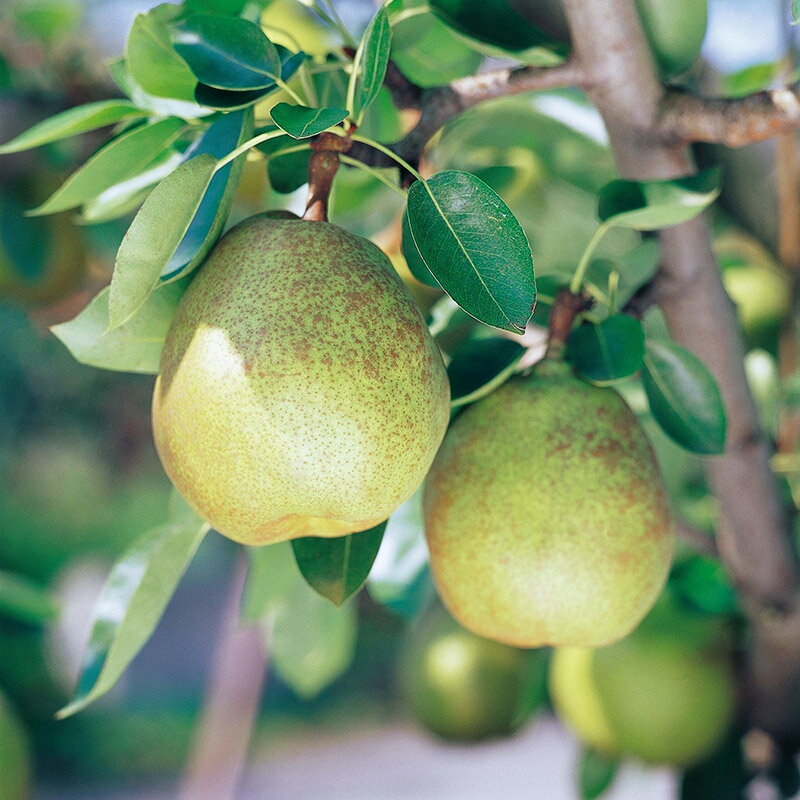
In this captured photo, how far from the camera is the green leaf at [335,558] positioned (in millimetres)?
364

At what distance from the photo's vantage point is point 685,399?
0.43 m

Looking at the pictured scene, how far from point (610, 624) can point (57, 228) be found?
31.6 inches

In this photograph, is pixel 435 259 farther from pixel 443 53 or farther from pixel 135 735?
pixel 135 735

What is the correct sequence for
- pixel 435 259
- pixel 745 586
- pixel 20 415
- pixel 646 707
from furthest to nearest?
pixel 20 415 < pixel 646 707 < pixel 745 586 < pixel 435 259

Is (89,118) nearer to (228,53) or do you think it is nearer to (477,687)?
(228,53)

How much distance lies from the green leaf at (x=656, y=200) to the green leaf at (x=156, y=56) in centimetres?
20

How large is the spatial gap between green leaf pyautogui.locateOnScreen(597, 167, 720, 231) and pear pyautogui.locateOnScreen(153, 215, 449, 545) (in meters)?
0.13

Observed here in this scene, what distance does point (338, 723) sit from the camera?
12.9 feet

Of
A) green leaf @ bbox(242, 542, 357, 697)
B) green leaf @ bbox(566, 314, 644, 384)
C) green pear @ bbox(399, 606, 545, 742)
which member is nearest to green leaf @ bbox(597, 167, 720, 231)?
green leaf @ bbox(566, 314, 644, 384)

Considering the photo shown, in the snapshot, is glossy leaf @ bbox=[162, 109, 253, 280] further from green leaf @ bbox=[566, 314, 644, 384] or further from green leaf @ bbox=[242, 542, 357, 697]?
green leaf @ bbox=[242, 542, 357, 697]

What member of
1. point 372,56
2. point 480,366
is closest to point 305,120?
point 372,56

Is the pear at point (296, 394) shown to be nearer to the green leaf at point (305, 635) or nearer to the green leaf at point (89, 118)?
the green leaf at point (89, 118)

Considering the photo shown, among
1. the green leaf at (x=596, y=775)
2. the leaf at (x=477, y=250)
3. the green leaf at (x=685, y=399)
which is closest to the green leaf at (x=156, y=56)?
the leaf at (x=477, y=250)

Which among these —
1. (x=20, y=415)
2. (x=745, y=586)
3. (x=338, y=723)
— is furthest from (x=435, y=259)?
(x=20, y=415)
